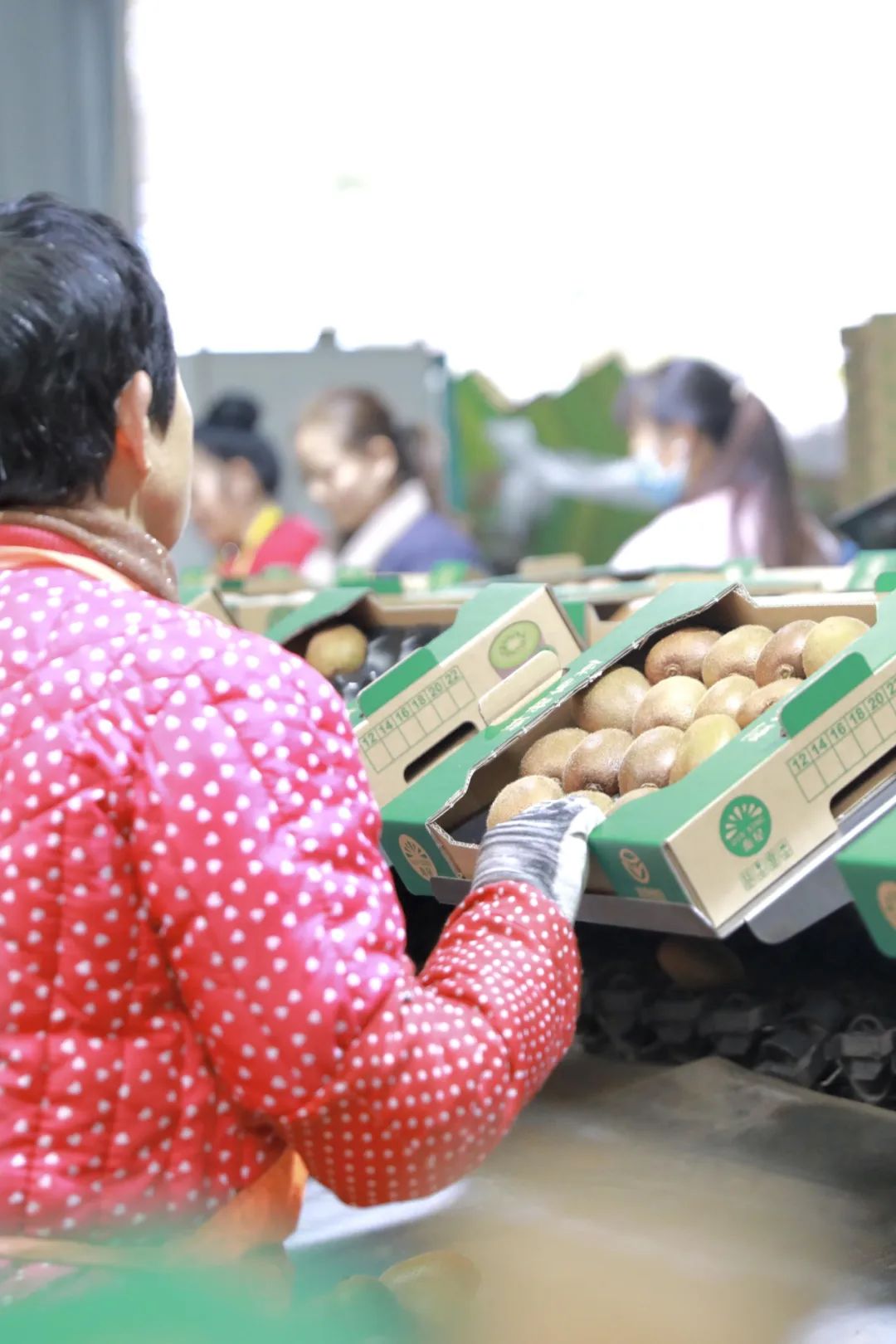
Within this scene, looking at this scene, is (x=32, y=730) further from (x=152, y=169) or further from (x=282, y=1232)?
(x=152, y=169)

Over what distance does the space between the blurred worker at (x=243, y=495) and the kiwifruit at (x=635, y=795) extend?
4.48 metres

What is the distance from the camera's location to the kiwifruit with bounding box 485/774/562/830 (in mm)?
1628

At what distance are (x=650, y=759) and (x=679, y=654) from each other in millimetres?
218

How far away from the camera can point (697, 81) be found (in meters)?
6.38

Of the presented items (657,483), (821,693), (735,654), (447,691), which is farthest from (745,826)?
(657,483)

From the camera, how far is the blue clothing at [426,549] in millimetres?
4977

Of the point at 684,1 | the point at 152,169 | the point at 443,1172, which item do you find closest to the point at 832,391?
the point at 684,1

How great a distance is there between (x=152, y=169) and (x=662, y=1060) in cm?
696

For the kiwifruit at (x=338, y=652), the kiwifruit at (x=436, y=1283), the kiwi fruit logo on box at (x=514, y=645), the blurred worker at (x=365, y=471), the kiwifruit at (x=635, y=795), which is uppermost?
the kiwifruit at (x=635, y=795)

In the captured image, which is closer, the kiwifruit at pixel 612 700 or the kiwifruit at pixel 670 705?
the kiwifruit at pixel 670 705

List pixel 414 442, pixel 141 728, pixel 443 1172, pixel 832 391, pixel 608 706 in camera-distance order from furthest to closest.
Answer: pixel 832 391
pixel 414 442
pixel 608 706
pixel 443 1172
pixel 141 728

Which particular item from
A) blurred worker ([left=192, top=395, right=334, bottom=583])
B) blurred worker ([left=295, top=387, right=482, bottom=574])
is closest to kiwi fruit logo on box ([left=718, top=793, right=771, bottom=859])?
blurred worker ([left=295, top=387, right=482, bottom=574])

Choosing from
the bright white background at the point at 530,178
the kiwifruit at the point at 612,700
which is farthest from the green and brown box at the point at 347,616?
the bright white background at the point at 530,178

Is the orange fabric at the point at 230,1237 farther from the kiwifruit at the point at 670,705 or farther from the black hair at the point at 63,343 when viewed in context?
the kiwifruit at the point at 670,705
